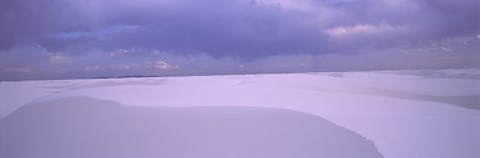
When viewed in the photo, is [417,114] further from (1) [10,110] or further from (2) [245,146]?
(1) [10,110]

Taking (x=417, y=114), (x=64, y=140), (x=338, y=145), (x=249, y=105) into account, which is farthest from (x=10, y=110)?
(x=417, y=114)

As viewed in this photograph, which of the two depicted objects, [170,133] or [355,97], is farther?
[355,97]

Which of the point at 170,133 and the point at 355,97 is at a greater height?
the point at 355,97

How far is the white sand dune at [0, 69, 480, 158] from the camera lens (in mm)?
2887

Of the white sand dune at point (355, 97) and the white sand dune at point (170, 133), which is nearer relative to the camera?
the white sand dune at point (170, 133)

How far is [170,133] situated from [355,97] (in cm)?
197

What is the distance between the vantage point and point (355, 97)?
12.4 ft

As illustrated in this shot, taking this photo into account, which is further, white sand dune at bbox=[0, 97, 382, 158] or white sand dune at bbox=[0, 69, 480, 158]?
white sand dune at bbox=[0, 69, 480, 158]

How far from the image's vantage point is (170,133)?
304 centimetres

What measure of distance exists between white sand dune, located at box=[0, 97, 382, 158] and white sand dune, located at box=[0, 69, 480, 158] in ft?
0.55

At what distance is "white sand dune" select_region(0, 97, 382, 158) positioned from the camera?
8.95 ft

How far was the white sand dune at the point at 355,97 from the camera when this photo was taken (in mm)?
2887

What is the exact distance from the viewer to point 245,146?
277 centimetres

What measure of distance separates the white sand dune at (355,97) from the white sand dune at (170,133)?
166 millimetres
